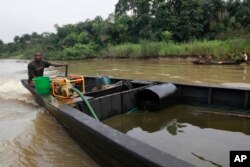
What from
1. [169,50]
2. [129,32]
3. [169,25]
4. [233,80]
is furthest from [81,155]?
[129,32]

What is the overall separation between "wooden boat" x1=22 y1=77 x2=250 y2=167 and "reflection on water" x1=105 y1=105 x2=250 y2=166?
0.33 m

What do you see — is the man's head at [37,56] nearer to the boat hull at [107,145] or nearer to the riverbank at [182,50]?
the boat hull at [107,145]

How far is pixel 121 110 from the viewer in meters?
6.69

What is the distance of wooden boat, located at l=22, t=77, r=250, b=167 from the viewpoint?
3006 mm

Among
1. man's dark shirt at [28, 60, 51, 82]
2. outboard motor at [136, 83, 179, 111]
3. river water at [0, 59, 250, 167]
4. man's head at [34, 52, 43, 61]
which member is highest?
man's head at [34, 52, 43, 61]

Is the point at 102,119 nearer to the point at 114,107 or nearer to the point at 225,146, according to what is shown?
the point at 114,107

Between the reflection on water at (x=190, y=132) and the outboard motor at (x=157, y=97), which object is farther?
the outboard motor at (x=157, y=97)

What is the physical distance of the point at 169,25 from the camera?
31031 millimetres

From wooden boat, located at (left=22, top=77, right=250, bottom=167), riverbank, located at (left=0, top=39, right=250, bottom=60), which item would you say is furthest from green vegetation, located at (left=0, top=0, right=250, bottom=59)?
wooden boat, located at (left=22, top=77, right=250, bottom=167)

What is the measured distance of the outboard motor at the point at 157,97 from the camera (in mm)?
6758

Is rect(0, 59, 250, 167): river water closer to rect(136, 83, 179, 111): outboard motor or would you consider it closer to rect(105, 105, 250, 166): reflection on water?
rect(105, 105, 250, 166): reflection on water

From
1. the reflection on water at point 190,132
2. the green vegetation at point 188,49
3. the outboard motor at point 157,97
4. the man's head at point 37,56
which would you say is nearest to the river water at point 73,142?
the reflection on water at point 190,132

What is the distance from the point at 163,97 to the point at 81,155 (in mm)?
2838

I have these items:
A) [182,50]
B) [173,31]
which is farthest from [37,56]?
[173,31]
